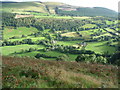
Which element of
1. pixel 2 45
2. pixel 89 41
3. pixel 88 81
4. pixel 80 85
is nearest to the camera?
pixel 80 85

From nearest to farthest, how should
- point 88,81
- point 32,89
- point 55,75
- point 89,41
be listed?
point 32,89, point 88,81, point 55,75, point 89,41

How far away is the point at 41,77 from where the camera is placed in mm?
11031

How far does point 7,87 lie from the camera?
30.6ft

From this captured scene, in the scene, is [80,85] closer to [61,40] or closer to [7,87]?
[7,87]

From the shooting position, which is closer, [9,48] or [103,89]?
[103,89]

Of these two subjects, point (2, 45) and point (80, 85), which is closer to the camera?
point (80, 85)

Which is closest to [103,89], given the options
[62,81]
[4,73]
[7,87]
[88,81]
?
[88,81]

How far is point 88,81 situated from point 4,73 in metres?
6.46

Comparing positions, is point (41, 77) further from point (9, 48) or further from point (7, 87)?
point (9, 48)

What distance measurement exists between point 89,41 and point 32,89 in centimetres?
18015

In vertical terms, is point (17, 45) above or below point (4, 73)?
below

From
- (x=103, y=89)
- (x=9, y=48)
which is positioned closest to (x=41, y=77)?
(x=103, y=89)

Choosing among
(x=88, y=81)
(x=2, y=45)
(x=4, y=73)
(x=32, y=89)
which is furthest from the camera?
(x=2, y=45)

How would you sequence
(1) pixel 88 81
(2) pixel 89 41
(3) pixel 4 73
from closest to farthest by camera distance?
(1) pixel 88 81 < (3) pixel 4 73 < (2) pixel 89 41
